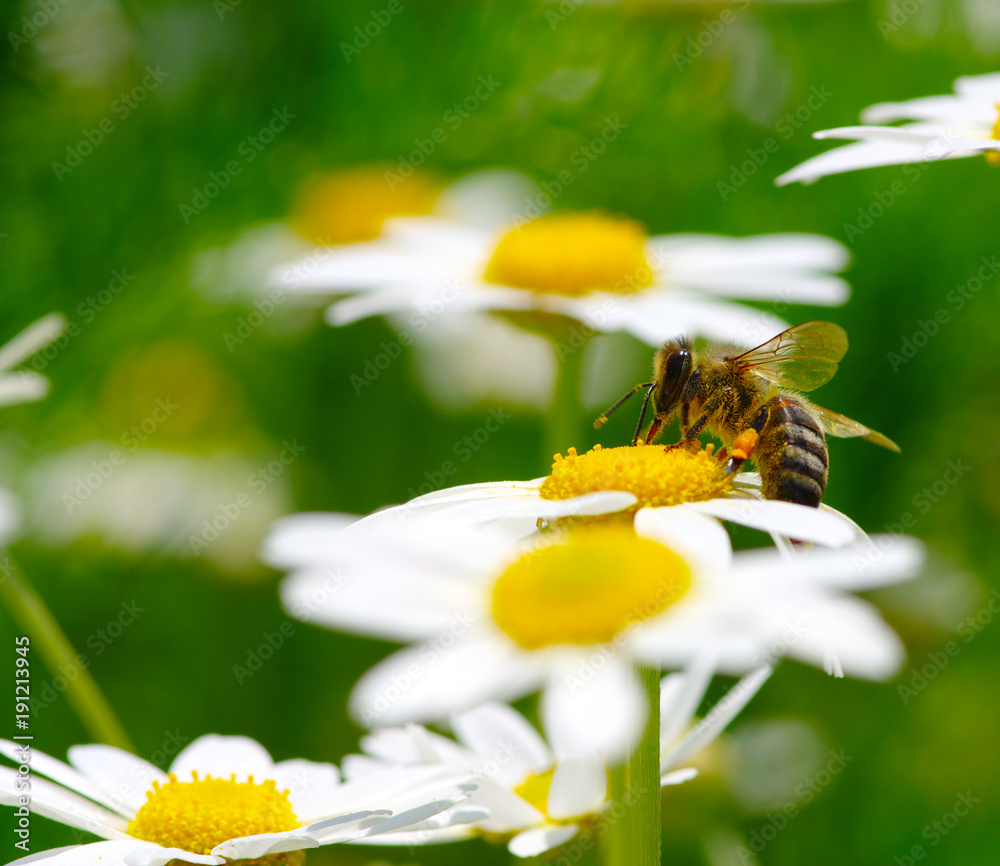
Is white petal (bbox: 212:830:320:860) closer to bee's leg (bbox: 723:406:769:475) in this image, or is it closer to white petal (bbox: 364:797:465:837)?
white petal (bbox: 364:797:465:837)

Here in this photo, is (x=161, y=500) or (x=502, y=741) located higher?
(x=502, y=741)

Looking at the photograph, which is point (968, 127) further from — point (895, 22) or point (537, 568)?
point (895, 22)

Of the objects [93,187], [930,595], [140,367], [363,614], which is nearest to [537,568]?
[363,614]

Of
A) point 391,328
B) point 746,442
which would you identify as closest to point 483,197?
point 391,328

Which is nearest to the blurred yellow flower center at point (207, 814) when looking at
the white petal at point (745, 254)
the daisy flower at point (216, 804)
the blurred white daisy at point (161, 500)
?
the daisy flower at point (216, 804)

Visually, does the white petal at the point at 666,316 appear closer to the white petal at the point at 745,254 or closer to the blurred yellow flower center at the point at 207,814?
the white petal at the point at 745,254

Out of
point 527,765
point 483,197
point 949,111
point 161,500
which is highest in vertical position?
point 949,111

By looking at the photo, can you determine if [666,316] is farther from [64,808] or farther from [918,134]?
[64,808]
